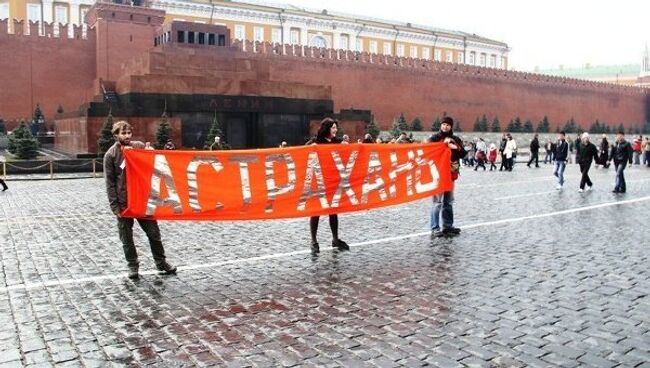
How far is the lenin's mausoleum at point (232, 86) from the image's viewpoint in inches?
799

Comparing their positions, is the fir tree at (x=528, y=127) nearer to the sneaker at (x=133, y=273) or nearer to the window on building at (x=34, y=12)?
A: the window on building at (x=34, y=12)

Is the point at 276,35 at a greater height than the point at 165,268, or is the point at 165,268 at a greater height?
the point at 276,35

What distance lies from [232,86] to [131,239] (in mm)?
16197

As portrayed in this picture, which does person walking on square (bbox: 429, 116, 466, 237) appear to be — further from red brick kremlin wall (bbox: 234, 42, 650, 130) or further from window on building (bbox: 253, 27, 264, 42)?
window on building (bbox: 253, 27, 264, 42)

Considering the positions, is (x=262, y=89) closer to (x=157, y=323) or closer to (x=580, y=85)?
(x=157, y=323)

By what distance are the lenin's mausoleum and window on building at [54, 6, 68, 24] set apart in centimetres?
625

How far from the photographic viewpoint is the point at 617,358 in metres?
3.41

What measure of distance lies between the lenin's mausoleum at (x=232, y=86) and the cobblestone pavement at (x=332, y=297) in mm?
12484

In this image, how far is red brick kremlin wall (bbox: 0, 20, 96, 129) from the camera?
27.8 meters

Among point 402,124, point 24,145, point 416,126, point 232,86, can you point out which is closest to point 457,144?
point 232,86

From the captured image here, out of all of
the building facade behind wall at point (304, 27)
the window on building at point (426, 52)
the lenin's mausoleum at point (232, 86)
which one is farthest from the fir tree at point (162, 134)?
the window on building at point (426, 52)

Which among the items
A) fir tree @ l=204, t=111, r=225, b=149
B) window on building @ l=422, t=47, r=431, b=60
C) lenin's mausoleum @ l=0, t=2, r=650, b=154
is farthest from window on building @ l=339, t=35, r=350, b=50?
fir tree @ l=204, t=111, r=225, b=149

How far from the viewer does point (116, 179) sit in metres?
5.17

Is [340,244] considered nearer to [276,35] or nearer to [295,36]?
[276,35]
